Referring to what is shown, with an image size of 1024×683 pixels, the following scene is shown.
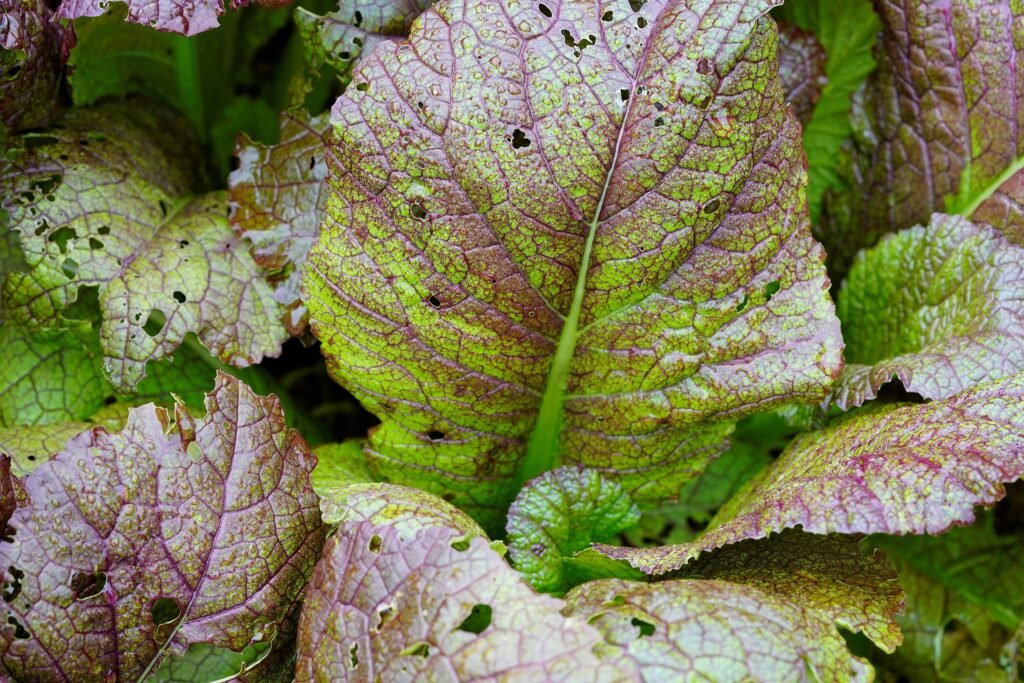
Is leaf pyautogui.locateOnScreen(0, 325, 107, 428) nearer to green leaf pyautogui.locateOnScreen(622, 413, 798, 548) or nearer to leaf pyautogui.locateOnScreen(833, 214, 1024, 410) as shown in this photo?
green leaf pyautogui.locateOnScreen(622, 413, 798, 548)

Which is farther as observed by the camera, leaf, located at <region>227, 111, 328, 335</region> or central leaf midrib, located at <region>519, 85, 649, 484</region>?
leaf, located at <region>227, 111, 328, 335</region>

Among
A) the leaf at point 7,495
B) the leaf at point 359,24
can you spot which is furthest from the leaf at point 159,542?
the leaf at point 359,24

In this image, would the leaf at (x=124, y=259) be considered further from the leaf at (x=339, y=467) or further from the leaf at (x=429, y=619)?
the leaf at (x=429, y=619)

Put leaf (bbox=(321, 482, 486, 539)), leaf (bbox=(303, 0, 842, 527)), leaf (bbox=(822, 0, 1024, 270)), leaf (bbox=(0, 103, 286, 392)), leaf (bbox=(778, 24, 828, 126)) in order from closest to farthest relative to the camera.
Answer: leaf (bbox=(321, 482, 486, 539)) → leaf (bbox=(303, 0, 842, 527)) → leaf (bbox=(0, 103, 286, 392)) → leaf (bbox=(822, 0, 1024, 270)) → leaf (bbox=(778, 24, 828, 126))

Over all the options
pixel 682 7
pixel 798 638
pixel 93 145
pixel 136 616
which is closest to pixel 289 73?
pixel 93 145

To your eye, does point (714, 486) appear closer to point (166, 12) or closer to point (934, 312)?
point (934, 312)

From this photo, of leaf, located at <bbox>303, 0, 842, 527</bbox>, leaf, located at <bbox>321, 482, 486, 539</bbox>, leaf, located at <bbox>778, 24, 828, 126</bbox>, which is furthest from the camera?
leaf, located at <bbox>778, 24, 828, 126</bbox>

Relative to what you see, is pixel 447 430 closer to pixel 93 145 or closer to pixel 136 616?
pixel 136 616

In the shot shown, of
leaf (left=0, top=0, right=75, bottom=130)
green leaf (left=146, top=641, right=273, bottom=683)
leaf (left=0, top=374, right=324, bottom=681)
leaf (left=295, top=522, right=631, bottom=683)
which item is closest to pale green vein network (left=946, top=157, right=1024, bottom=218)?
leaf (left=295, top=522, right=631, bottom=683)
